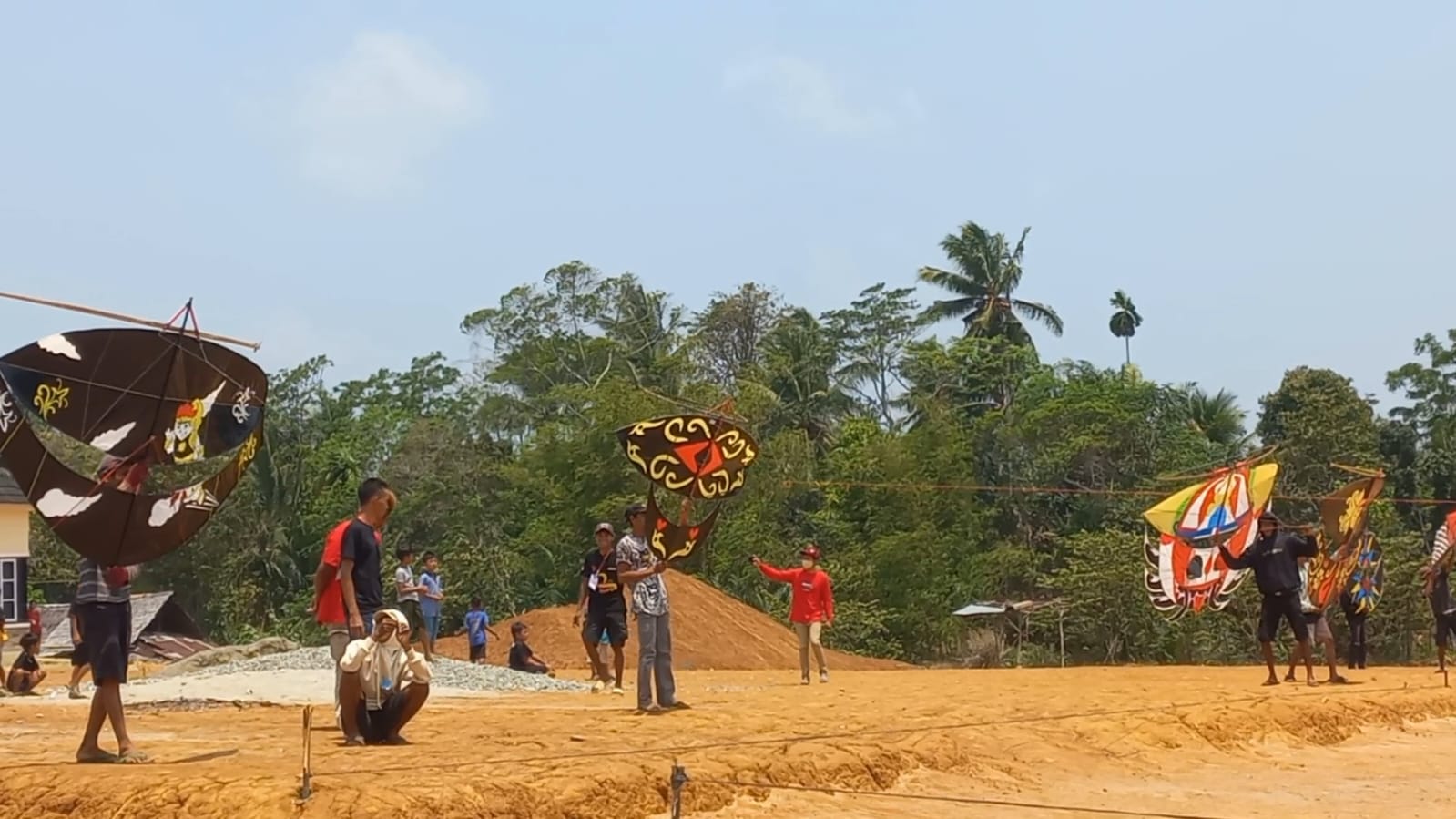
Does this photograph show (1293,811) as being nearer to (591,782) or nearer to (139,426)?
(591,782)

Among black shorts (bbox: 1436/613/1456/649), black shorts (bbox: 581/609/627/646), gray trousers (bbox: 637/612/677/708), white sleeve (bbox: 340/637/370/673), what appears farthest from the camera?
black shorts (bbox: 1436/613/1456/649)

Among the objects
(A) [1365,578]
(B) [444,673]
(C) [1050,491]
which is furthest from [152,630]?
(A) [1365,578]

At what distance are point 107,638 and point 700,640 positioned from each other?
59.7ft

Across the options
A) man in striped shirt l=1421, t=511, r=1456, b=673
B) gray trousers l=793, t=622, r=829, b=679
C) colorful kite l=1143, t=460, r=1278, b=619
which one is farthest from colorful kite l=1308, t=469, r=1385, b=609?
gray trousers l=793, t=622, r=829, b=679

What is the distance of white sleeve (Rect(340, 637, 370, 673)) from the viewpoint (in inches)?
347

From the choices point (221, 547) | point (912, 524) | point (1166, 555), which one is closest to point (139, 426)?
point (1166, 555)

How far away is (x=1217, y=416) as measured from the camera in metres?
46.5

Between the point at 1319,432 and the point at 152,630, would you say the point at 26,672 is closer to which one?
the point at 152,630

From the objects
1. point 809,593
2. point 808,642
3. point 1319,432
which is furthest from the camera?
point 1319,432

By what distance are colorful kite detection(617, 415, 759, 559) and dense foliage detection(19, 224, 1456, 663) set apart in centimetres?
1695

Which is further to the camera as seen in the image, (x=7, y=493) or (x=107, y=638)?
(x=7, y=493)

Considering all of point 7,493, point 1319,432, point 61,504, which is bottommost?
point 61,504

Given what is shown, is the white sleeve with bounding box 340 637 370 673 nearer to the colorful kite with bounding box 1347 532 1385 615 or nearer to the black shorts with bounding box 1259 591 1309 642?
the black shorts with bounding box 1259 591 1309 642

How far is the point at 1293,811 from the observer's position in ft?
29.2
